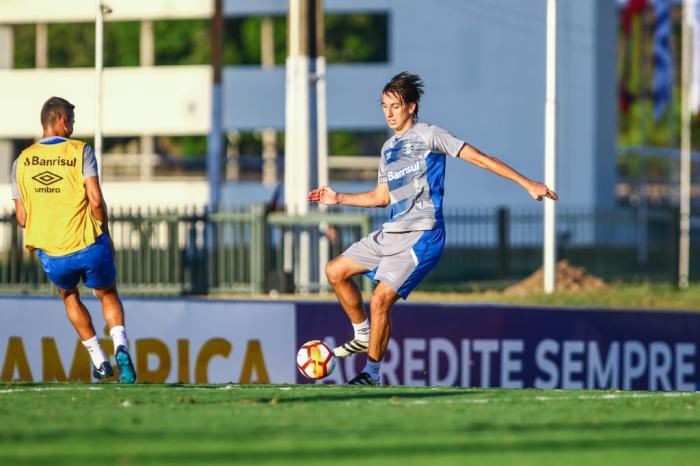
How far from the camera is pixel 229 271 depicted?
20922 millimetres

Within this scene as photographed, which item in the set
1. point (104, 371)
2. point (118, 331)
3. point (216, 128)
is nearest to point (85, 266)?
point (118, 331)

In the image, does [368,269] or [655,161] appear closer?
[368,269]

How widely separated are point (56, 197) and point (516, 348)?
537 centimetres

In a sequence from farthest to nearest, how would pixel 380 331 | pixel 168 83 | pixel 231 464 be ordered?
pixel 168 83, pixel 380 331, pixel 231 464

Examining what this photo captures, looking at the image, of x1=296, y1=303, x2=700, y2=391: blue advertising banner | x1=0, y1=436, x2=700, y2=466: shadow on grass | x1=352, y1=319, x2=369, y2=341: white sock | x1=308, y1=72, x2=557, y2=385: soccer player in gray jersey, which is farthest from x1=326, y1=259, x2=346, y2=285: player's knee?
x1=0, y1=436, x2=700, y2=466: shadow on grass

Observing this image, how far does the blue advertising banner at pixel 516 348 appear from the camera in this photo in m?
13.7

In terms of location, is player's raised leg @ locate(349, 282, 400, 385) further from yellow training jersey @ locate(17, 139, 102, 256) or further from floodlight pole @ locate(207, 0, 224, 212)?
floodlight pole @ locate(207, 0, 224, 212)

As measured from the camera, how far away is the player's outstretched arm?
9297 mm

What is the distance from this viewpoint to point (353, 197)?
1019 cm

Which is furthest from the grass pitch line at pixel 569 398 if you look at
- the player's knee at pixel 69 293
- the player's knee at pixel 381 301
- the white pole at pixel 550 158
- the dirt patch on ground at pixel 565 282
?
the dirt patch on ground at pixel 565 282

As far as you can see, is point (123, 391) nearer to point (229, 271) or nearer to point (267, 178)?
point (229, 271)

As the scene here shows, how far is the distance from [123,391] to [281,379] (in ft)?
14.1

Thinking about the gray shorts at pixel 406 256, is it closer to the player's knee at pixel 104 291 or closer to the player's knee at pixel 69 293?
the player's knee at pixel 104 291

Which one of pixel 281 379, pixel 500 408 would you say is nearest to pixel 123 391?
pixel 500 408
